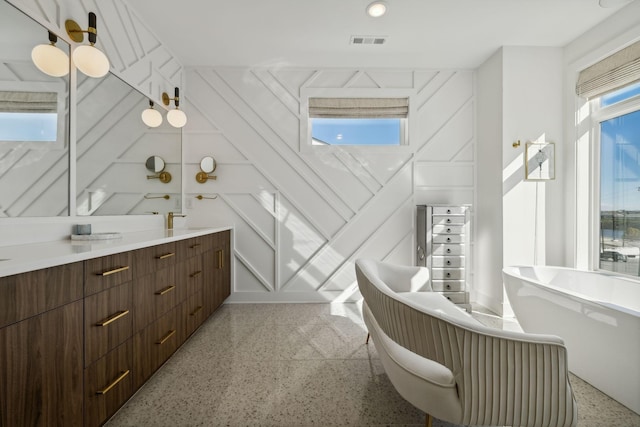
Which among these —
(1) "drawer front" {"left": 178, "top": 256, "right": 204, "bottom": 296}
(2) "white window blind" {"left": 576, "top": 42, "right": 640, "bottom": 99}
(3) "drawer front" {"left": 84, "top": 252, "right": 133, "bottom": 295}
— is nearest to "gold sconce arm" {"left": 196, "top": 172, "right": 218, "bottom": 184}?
(1) "drawer front" {"left": 178, "top": 256, "right": 204, "bottom": 296}

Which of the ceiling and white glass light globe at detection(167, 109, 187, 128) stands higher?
the ceiling

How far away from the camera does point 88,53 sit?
72.7 inches

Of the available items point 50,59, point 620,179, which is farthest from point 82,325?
point 620,179

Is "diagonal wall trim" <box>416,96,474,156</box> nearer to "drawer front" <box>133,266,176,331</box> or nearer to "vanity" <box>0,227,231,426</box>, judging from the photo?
"vanity" <box>0,227,231,426</box>

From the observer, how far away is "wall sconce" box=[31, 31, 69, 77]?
1617 millimetres

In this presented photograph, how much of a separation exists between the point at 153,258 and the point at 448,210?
2.81 meters

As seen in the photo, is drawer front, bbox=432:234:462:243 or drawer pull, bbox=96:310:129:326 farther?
drawer front, bbox=432:234:462:243

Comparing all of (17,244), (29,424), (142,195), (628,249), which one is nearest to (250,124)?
(142,195)

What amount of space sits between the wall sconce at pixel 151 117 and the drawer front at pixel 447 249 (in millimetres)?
3118

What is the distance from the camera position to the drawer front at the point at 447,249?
3201 millimetres

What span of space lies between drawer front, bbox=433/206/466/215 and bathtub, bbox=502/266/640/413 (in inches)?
37.6

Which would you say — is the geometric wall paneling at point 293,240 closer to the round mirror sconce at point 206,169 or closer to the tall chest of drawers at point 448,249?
the round mirror sconce at point 206,169

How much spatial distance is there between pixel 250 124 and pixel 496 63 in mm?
2817

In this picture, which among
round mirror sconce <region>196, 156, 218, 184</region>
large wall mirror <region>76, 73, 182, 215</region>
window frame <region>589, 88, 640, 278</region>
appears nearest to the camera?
large wall mirror <region>76, 73, 182, 215</region>
